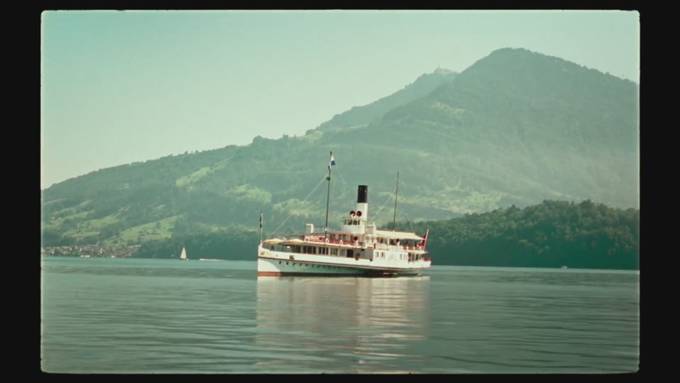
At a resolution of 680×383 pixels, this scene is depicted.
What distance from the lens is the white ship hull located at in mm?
83000

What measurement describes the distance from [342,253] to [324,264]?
143 inches

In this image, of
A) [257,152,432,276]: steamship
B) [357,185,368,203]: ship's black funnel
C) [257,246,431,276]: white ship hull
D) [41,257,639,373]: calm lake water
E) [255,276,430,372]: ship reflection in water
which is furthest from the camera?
[357,185,368,203]: ship's black funnel

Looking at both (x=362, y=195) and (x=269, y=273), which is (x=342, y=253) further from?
(x=269, y=273)

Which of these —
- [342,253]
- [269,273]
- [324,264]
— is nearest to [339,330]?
[269,273]

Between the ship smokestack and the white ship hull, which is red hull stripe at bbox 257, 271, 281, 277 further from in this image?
the ship smokestack

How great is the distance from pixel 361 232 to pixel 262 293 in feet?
112

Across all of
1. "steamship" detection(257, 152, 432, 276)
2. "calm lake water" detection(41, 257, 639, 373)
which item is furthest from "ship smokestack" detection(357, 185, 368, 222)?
"calm lake water" detection(41, 257, 639, 373)

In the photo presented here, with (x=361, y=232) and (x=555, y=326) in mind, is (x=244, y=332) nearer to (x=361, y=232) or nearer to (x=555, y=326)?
(x=555, y=326)

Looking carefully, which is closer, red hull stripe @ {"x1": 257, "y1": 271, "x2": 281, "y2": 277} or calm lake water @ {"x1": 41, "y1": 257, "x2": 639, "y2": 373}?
calm lake water @ {"x1": 41, "y1": 257, "x2": 639, "y2": 373}

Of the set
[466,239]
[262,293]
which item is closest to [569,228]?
[466,239]

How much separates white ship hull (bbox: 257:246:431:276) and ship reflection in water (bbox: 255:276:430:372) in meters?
26.7

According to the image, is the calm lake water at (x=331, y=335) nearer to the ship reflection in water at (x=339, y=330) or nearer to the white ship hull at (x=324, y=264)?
the ship reflection in water at (x=339, y=330)

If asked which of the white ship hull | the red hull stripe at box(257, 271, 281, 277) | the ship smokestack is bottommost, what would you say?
the red hull stripe at box(257, 271, 281, 277)

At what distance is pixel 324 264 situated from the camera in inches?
3346
